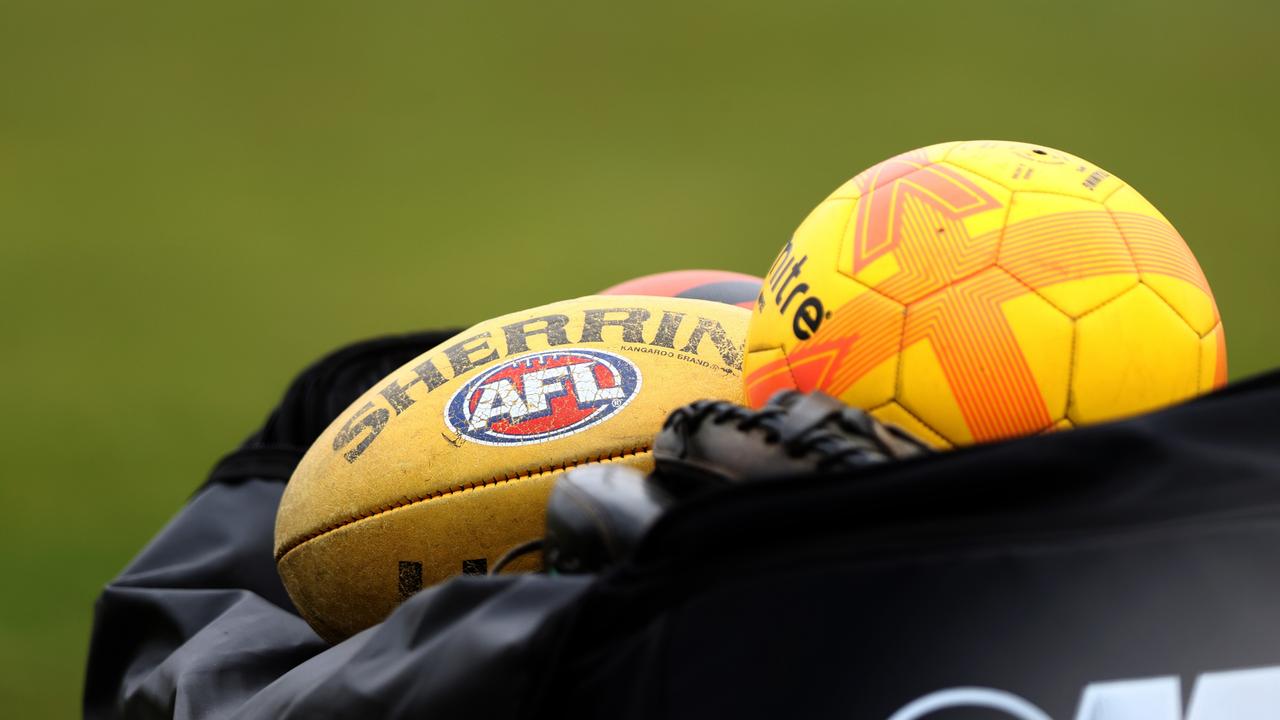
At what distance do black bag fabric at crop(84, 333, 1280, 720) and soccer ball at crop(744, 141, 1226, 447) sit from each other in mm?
190

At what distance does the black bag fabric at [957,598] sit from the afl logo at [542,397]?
41 centimetres

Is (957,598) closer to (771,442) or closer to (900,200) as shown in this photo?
(771,442)

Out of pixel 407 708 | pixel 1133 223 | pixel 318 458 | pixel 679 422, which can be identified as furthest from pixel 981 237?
pixel 318 458

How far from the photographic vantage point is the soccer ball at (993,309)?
92cm

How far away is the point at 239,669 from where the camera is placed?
1.13m

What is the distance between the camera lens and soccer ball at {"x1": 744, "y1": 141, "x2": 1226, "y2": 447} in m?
0.92

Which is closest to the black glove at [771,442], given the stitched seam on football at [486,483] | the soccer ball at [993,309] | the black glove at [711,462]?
the black glove at [711,462]

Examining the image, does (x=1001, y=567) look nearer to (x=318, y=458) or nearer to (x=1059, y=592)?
(x=1059, y=592)

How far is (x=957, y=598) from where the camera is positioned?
2.22ft

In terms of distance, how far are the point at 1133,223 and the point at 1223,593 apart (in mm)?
388

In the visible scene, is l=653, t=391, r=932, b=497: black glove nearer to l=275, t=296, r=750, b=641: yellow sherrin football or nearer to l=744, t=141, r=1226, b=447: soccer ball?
l=744, t=141, r=1226, b=447: soccer ball

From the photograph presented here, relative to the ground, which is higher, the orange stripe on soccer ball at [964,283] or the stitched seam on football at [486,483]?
the orange stripe on soccer ball at [964,283]

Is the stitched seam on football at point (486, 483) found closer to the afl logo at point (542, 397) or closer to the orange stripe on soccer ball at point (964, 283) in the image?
the afl logo at point (542, 397)

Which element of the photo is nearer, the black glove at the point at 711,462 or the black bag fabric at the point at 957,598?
the black bag fabric at the point at 957,598
